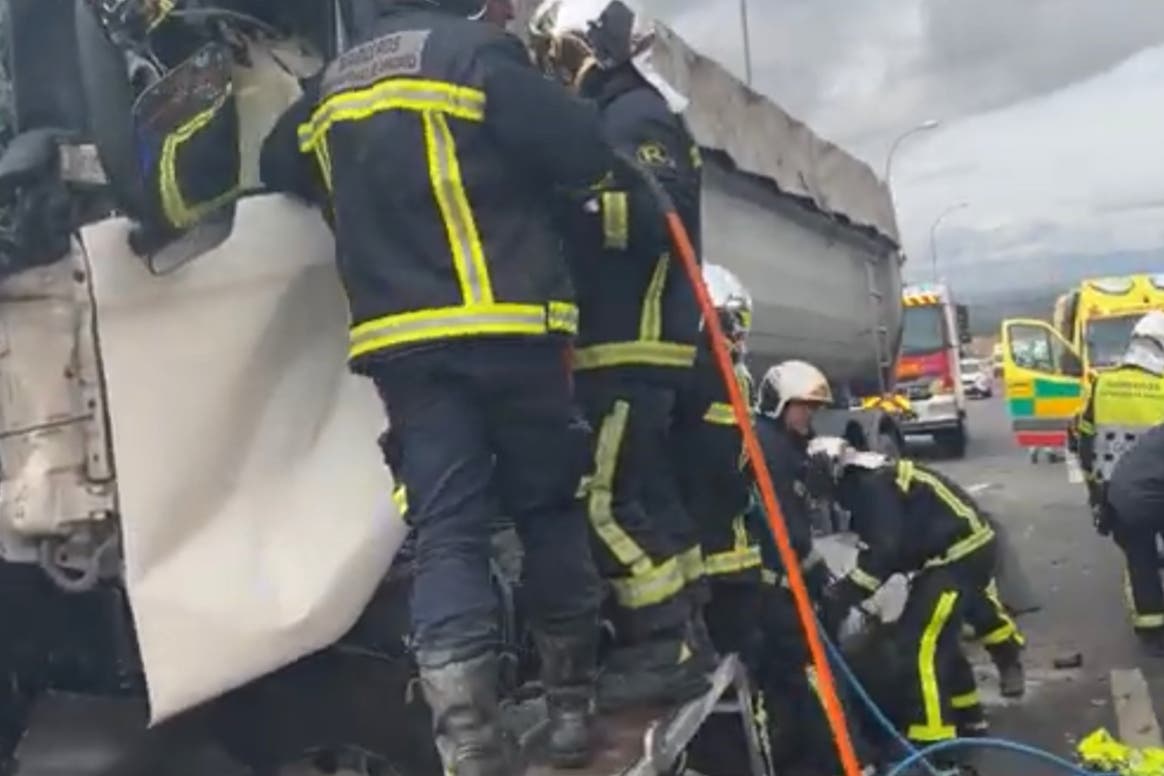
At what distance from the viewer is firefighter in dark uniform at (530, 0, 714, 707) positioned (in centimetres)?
375

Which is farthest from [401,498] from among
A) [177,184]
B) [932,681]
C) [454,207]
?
[932,681]

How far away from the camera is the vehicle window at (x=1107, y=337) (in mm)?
15773

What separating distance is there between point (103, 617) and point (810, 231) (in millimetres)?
7530

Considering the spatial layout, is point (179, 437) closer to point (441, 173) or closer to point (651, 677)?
point (441, 173)

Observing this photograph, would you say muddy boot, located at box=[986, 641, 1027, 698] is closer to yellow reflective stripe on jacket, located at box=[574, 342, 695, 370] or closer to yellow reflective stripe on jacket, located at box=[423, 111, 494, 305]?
yellow reflective stripe on jacket, located at box=[574, 342, 695, 370]

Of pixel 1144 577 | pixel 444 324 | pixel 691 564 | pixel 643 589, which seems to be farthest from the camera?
pixel 1144 577

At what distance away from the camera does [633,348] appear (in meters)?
3.88

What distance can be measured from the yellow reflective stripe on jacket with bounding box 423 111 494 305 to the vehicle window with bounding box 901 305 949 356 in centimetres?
1834

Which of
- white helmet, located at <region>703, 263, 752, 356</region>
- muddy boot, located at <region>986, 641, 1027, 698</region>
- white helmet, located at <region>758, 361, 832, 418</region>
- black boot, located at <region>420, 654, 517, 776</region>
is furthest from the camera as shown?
muddy boot, located at <region>986, 641, 1027, 698</region>

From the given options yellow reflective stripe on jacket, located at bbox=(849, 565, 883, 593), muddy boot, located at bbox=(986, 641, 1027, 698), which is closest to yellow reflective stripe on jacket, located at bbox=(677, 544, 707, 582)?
yellow reflective stripe on jacket, located at bbox=(849, 565, 883, 593)

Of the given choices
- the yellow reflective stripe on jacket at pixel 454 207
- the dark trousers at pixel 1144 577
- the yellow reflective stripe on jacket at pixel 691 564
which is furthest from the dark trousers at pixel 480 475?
the dark trousers at pixel 1144 577

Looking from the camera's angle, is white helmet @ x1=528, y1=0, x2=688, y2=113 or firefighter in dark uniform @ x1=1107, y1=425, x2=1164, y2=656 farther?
firefighter in dark uniform @ x1=1107, y1=425, x2=1164, y2=656

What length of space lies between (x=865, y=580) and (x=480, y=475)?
3.14 meters

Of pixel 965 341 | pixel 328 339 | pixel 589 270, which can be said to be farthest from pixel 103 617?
pixel 965 341
